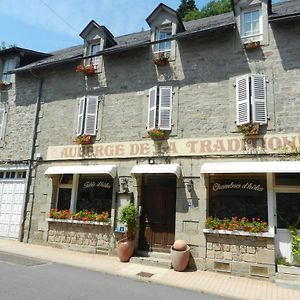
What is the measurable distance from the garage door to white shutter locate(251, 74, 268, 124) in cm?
893

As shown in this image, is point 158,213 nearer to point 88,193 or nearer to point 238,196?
point 238,196

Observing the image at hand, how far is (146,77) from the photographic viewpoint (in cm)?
1102

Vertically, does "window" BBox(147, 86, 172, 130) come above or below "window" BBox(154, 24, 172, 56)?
below

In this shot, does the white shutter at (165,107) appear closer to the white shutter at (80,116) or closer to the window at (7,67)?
the white shutter at (80,116)

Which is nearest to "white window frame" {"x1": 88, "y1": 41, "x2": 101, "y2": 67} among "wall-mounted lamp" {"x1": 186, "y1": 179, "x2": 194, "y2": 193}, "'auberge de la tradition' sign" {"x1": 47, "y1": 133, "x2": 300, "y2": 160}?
"'auberge de la tradition' sign" {"x1": 47, "y1": 133, "x2": 300, "y2": 160}

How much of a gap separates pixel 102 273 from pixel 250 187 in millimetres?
4654

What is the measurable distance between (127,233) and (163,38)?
6.73 m

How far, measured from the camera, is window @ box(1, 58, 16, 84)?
45.7ft

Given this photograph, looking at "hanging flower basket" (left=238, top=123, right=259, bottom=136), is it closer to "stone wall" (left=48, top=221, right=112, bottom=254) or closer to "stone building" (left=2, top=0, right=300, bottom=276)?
"stone building" (left=2, top=0, right=300, bottom=276)

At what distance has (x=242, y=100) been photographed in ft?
30.8

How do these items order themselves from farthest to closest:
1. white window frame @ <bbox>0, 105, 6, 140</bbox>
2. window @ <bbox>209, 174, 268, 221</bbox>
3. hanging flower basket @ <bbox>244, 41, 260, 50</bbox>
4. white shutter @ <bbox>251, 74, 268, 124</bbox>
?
white window frame @ <bbox>0, 105, 6, 140</bbox>, hanging flower basket @ <bbox>244, 41, 260, 50</bbox>, white shutter @ <bbox>251, 74, 268, 124</bbox>, window @ <bbox>209, 174, 268, 221</bbox>

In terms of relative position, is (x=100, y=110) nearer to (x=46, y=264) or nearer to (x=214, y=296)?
(x=46, y=264)

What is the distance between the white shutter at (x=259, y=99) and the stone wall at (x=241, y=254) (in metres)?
3.26

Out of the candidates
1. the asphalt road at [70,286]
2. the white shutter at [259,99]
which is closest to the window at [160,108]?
the white shutter at [259,99]
